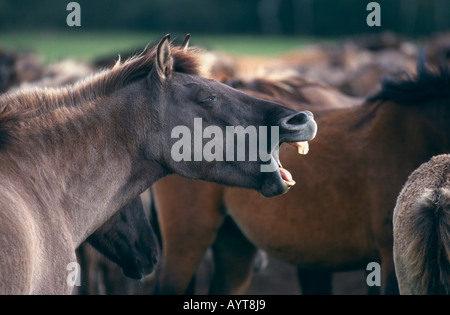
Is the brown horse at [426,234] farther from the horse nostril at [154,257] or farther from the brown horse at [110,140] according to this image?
the horse nostril at [154,257]

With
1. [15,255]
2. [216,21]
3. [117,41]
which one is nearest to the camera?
[15,255]

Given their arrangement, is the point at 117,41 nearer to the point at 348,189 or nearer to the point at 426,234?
the point at 348,189

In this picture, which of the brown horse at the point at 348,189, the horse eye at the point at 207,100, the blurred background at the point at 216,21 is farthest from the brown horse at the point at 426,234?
the blurred background at the point at 216,21

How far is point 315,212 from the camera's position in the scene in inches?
176

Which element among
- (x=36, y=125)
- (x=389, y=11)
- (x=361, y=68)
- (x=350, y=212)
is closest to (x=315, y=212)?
(x=350, y=212)

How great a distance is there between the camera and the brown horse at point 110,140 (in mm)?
2879

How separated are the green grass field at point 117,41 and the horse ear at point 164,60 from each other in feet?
111

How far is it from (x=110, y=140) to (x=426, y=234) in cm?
165

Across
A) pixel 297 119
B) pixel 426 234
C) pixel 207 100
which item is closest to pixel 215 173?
pixel 207 100

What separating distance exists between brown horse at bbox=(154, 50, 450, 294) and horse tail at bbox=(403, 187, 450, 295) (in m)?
1.08

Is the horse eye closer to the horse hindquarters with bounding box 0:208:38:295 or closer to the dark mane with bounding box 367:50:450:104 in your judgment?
the horse hindquarters with bounding box 0:208:38:295

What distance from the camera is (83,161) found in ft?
9.95

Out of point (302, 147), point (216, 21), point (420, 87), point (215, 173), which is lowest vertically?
point (215, 173)
